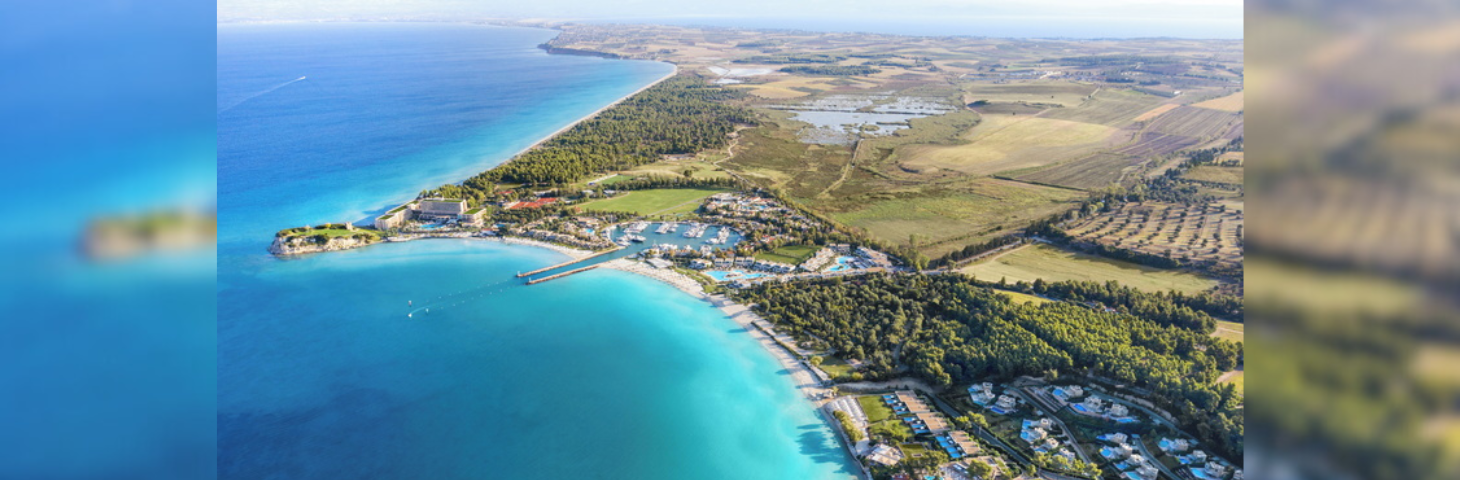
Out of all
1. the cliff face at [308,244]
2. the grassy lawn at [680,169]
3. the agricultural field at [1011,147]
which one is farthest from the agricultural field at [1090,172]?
the cliff face at [308,244]

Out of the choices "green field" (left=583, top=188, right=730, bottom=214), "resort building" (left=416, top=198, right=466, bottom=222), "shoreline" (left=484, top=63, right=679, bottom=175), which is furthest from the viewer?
"shoreline" (left=484, top=63, right=679, bottom=175)

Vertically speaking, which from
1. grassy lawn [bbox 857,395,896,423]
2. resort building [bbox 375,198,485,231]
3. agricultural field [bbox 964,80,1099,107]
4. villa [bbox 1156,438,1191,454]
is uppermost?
agricultural field [bbox 964,80,1099,107]

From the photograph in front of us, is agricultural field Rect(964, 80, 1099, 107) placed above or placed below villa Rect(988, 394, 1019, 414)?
above

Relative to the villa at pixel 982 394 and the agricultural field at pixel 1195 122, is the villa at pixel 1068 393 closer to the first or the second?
the villa at pixel 982 394

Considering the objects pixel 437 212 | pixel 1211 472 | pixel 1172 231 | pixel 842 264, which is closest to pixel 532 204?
pixel 437 212

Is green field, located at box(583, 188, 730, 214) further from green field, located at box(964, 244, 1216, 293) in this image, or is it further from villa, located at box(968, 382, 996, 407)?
villa, located at box(968, 382, 996, 407)

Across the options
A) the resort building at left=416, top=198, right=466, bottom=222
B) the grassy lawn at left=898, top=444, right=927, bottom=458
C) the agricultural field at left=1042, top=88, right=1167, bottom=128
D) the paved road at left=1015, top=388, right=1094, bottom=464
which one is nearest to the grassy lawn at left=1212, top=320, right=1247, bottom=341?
the paved road at left=1015, top=388, right=1094, bottom=464

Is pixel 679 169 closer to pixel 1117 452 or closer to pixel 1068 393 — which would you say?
pixel 1068 393
